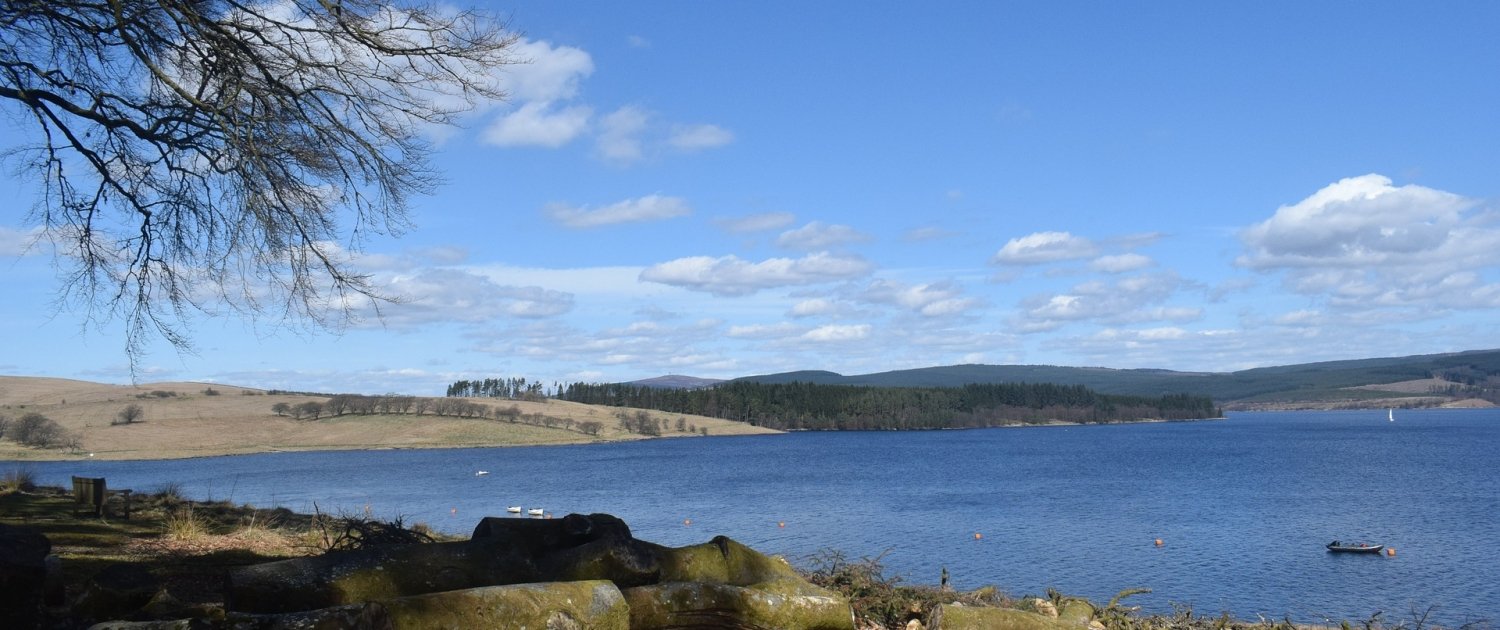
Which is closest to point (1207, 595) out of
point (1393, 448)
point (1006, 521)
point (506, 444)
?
point (1006, 521)

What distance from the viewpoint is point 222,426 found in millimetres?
137000

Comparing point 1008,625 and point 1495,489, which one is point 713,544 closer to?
point 1008,625

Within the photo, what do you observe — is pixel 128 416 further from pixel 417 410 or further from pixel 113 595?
pixel 113 595

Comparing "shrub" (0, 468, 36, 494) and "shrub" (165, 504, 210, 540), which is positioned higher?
"shrub" (0, 468, 36, 494)

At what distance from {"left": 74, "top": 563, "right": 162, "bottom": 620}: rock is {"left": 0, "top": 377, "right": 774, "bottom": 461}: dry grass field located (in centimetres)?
11956

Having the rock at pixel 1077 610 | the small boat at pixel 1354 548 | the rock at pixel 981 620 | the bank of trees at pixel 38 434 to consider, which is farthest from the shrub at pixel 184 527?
the bank of trees at pixel 38 434

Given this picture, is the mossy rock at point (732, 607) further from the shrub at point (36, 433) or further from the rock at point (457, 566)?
the shrub at point (36, 433)

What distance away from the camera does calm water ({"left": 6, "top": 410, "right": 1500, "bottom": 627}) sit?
2953 centimetres

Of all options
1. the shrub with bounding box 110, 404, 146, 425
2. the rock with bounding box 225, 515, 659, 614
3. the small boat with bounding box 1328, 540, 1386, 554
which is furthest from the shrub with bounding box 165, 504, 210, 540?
the shrub with bounding box 110, 404, 146, 425

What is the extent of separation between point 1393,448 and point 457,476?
297 ft

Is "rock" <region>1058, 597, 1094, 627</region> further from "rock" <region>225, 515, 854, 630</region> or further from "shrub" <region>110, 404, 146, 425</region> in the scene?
"shrub" <region>110, 404, 146, 425</region>

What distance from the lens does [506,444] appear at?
148m

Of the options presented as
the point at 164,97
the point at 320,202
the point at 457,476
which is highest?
the point at 164,97

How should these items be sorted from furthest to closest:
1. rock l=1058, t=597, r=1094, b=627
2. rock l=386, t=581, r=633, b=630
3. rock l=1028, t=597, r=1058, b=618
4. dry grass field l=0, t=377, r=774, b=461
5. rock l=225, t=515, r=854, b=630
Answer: dry grass field l=0, t=377, r=774, b=461
rock l=1058, t=597, r=1094, b=627
rock l=1028, t=597, r=1058, b=618
rock l=225, t=515, r=854, b=630
rock l=386, t=581, r=633, b=630
